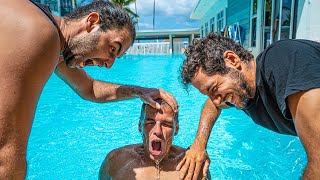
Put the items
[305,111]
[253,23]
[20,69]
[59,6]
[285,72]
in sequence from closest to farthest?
[20,69], [305,111], [285,72], [253,23], [59,6]

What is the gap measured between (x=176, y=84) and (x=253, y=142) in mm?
5576

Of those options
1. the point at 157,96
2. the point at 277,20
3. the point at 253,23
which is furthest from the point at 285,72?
the point at 253,23

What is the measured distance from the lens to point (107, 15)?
6.64 ft

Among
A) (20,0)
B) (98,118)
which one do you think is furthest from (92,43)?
(98,118)

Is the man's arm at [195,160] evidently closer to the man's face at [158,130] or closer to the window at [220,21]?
the man's face at [158,130]

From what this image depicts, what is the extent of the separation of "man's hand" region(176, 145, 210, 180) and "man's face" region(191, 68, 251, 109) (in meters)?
0.57

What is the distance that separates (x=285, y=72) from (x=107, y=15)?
1.15m

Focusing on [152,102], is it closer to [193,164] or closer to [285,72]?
[193,164]

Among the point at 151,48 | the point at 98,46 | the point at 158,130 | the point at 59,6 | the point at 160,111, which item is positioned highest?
the point at 59,6

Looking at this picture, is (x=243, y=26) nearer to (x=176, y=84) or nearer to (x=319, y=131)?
(x=176, y=84)

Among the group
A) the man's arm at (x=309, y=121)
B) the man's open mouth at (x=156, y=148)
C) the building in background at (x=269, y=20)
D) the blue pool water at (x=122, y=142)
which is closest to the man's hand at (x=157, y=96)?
the man's open mouth at (x=156, y=148)

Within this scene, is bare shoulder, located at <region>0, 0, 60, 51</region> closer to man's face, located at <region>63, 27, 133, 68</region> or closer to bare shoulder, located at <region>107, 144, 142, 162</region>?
man's face, located at <region>63, 27, 133, 68</region>

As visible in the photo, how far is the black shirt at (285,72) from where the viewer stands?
5.30ft

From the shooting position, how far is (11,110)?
138 cm
